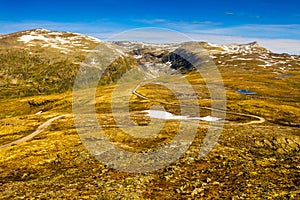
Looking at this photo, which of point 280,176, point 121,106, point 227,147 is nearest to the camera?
point 280,176

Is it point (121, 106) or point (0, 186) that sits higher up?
point (0, 186)

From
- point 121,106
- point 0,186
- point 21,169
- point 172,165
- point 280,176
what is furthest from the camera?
point 121,106

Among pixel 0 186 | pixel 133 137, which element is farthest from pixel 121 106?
pixel 0 186

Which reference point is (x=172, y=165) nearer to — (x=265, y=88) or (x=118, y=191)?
(x=118, y=191)

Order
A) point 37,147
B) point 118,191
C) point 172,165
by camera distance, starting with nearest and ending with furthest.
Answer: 1. point 118,191
2. point 172,165
3. point 37,147

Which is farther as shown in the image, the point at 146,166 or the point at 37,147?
the point at 37,147

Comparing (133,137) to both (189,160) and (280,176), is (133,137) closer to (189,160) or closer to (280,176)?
(189,160)

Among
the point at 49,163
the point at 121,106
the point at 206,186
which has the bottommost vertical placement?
the point at 121,106

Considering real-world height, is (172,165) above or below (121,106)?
above

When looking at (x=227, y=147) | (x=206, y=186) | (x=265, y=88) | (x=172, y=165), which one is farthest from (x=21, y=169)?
(x=265, y=88)
